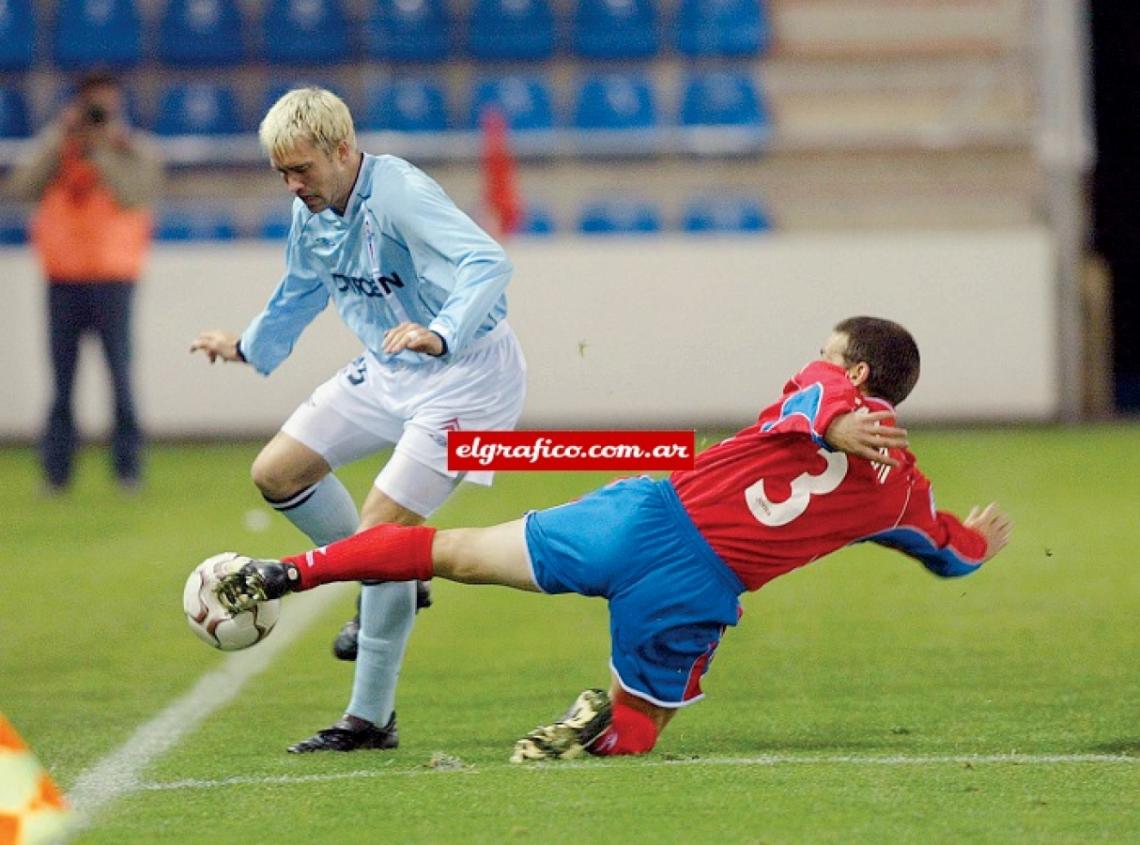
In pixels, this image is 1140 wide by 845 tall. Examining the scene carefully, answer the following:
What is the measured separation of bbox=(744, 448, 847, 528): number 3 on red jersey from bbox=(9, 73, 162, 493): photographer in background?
7565mm

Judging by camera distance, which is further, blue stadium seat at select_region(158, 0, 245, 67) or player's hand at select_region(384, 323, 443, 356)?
blue stadium seat at select_region(158, 0, 245, 67)

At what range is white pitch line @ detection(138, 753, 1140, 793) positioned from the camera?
4914 millimetres

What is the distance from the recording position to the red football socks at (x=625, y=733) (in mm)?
5184

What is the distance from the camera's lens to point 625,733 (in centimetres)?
518

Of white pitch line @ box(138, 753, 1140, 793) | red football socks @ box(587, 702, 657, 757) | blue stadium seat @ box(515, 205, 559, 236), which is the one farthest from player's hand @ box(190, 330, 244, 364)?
blue stadium seat @ box(515, 205, 559, 236)

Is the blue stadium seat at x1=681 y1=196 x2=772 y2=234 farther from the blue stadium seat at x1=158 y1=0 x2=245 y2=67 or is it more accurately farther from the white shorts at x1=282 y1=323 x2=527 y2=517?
the white shorts at x1=282 y1=323 x2=527 y2=517

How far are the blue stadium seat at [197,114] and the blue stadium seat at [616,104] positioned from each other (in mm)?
2685

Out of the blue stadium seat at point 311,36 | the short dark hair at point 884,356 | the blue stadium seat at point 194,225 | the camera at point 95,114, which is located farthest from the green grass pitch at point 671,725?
the blue stadium seat at point 311,36

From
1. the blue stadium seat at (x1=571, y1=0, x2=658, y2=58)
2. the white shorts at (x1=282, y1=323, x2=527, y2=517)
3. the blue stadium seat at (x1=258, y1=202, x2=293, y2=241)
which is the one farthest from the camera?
the blue stadium seat at (x1=571, y1=0, x2=658, y2=58)

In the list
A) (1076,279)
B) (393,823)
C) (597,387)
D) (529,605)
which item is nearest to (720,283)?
(597,387)

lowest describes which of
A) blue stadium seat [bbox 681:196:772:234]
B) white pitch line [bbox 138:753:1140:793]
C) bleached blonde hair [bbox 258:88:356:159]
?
blue stadium seat [bbox 681:196:772:234]

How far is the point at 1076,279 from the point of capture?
53.4 ft

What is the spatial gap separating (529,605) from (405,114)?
8.95 m

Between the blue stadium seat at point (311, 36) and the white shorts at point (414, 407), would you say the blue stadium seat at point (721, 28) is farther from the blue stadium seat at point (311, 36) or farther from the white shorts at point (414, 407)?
the white shorts at point (414, 407)
